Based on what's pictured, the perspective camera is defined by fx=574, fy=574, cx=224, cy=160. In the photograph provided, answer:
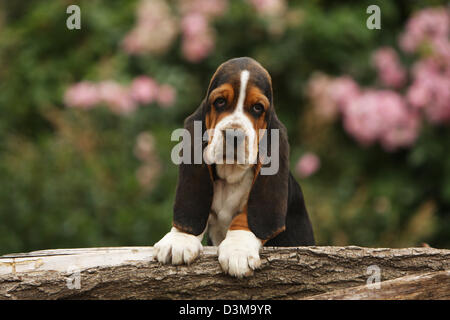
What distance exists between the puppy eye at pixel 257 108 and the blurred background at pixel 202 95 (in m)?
2.65

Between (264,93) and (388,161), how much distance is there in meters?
4.27

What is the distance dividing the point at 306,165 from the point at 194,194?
3.41 metres

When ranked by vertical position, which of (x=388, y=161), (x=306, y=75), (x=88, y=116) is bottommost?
(x=388, y=161)

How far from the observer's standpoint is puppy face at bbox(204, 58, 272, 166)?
3.01 m

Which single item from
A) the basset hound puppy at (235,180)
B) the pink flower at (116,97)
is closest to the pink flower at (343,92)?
the pink flower at (116,97)

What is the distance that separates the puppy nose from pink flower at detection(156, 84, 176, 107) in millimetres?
3714

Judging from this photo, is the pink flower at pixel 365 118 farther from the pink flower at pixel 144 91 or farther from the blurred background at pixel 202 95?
the pink flower at pixel 144 91

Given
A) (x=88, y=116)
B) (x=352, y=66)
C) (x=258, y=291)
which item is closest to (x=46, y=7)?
(x=88, y=116)

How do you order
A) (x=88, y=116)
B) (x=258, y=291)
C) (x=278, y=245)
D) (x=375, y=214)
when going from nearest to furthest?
(x=258, y=291), (x=278, y=245), (x=375, y=214), (x=88, y=116)

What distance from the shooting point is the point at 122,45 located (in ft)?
23.8

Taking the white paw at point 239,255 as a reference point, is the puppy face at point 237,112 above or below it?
above

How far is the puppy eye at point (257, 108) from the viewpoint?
3092mm

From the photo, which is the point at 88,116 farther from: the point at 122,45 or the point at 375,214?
the point at 375,214

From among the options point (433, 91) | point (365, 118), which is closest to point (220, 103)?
point (365, 118)
